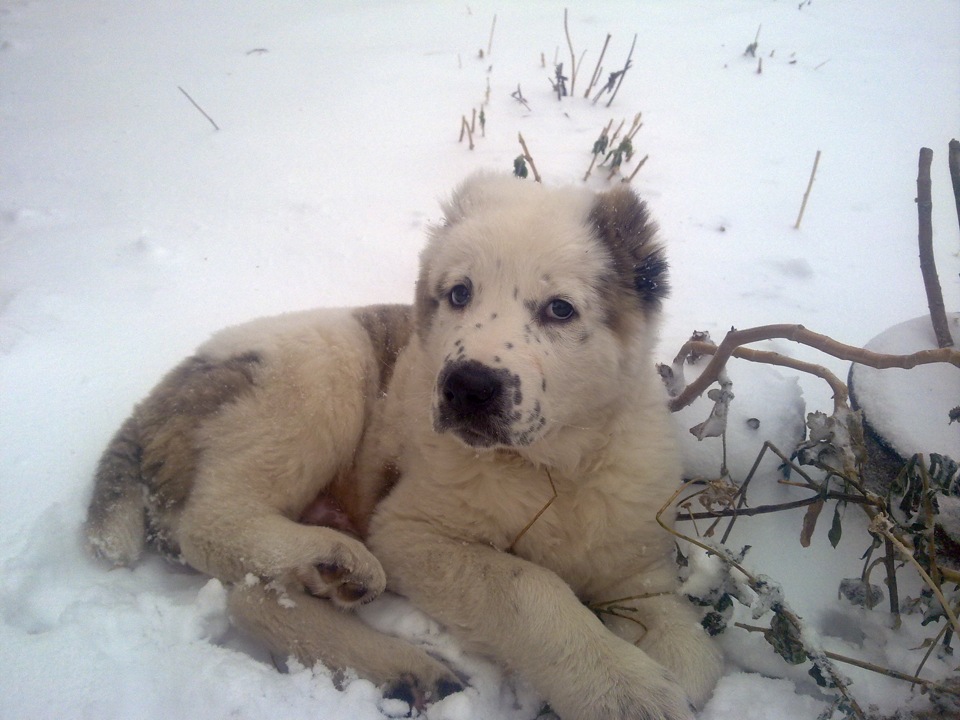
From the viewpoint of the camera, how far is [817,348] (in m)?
2.24

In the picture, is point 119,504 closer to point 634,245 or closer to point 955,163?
point 634,245

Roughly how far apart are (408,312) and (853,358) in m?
2.00

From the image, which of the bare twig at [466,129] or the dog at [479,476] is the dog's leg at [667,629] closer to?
the dog at [479,476]

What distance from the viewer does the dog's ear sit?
2166mm

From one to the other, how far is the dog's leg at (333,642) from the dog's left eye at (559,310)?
127cm

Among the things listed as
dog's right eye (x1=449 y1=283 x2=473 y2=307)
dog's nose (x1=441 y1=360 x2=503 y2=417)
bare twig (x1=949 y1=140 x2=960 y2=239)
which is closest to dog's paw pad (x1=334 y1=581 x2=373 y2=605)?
dog's nose (x1=441 y1=360 x2=503 y2=417)

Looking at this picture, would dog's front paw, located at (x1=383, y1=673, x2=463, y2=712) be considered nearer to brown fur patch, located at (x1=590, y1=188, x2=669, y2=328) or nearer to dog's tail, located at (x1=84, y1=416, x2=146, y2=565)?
dog's tail, located at (x1=84, y1=416, x2=146, y2=565)

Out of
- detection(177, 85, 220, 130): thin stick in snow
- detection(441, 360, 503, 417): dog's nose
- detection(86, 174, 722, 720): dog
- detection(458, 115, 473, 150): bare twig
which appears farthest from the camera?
detection(177, 85, 220, 130): thin stick in snow

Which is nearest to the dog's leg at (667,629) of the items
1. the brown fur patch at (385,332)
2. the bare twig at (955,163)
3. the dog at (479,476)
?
the dog at (479,476)

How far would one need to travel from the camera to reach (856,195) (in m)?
4.50

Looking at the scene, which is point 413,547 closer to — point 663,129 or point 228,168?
point 228,168

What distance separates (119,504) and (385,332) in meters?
1.34

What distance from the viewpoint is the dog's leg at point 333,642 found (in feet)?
6.46

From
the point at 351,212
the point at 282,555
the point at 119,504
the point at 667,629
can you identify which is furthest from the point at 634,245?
the point at 351,212
